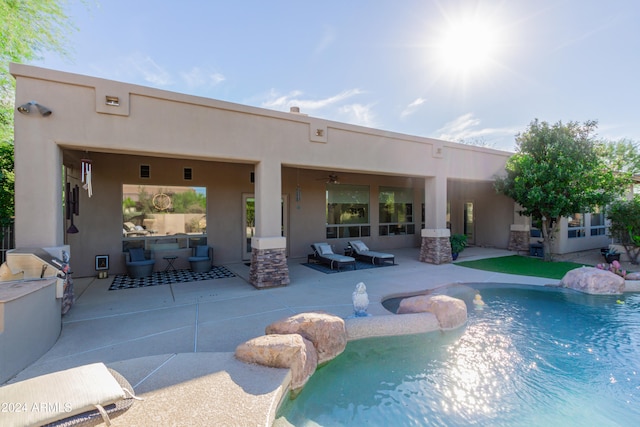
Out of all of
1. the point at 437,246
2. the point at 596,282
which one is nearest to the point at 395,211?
the point at 437,246

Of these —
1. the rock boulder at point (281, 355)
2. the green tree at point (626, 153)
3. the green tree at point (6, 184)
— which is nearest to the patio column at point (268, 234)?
the rock boulder at point (281, 355)

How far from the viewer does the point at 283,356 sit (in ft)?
11.9

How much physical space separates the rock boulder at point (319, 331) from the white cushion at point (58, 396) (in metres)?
2.10

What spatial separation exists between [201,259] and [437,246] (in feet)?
27.4

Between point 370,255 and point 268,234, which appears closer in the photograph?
point 268,234

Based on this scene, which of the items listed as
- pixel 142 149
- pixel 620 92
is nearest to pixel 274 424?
pixel 142 149

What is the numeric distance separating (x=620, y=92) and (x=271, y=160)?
45.6ft

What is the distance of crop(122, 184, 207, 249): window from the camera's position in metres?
9.68

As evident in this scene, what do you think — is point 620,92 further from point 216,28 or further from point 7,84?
point 7,84

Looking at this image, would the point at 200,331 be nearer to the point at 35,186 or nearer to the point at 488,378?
the point at 35,186

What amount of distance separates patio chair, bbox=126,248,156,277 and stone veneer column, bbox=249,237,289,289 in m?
3.53

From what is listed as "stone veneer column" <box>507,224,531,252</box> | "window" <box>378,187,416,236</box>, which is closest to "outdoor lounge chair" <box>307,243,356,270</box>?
"window" <box>378,187,416,236</box>

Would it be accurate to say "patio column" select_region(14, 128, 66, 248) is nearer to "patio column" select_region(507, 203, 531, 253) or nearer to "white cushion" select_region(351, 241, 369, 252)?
"white cushion" select_region(351, 241, 369, 252)

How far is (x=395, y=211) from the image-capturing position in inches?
585
